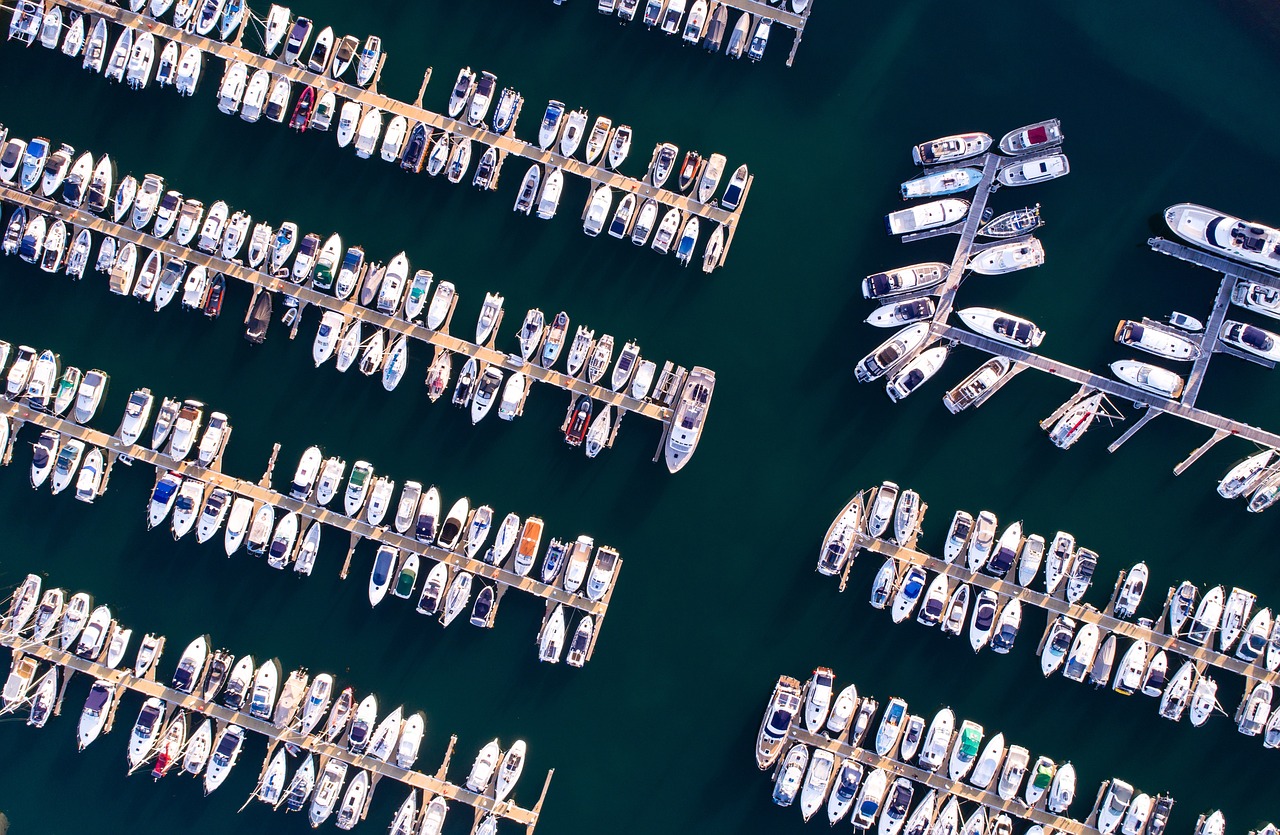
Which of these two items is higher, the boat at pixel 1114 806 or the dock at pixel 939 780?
the boat at pixel 1114 806

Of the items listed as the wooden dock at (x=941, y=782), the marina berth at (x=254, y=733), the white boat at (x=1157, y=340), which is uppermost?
the white boat at (x=1157, y=340)

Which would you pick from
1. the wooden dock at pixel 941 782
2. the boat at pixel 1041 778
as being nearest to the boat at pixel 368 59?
the wooden dock at pixel 941 782

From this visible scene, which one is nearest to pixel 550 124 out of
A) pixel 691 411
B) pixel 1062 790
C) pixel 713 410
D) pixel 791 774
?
pixel 691 411

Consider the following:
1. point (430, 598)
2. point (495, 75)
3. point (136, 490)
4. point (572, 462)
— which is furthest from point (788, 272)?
point (136, 490)

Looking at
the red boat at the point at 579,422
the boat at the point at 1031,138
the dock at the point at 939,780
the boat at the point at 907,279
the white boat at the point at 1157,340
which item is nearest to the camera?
the boat at the point at 1031,138

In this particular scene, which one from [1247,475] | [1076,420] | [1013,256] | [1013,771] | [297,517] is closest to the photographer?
[1013,256]

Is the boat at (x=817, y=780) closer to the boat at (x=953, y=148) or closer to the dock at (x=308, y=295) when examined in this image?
the dock at (x=308, y=295)

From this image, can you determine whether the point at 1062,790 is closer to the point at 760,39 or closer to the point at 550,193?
the point at 550,193
